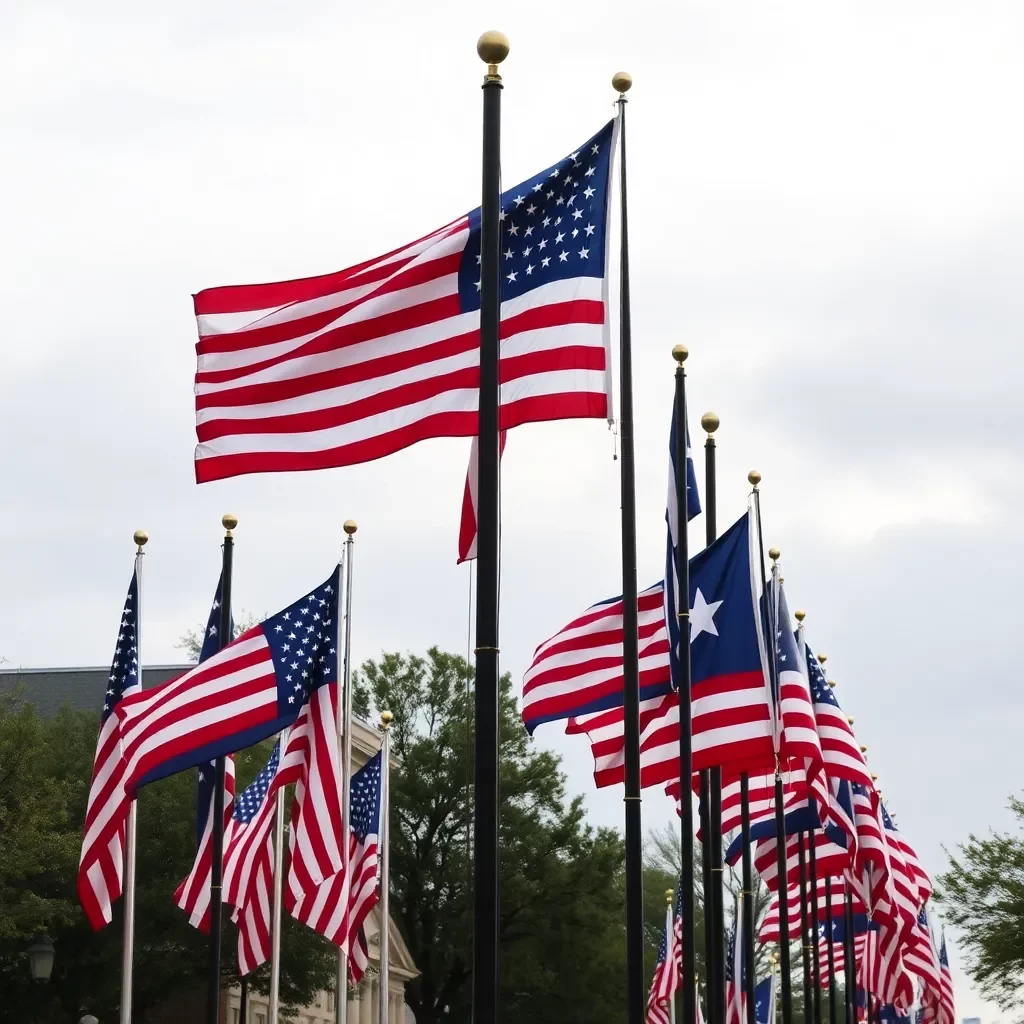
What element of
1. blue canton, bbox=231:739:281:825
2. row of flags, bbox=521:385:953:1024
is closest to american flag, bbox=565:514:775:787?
row of flags, bbox=521:385:953:1024

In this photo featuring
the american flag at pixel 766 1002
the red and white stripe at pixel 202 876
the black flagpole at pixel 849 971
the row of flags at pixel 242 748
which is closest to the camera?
the row of flags at pixel 242 748

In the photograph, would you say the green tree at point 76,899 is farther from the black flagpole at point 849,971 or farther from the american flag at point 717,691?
the american flag at point 717,691

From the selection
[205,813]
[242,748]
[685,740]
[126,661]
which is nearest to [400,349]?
[685,740]

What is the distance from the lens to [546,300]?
1292 cm

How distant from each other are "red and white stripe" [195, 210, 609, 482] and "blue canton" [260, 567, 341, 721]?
9.04m

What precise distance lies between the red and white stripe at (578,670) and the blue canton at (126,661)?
690 cm

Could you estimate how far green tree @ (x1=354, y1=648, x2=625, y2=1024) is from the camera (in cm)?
6694

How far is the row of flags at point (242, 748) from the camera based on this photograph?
20.0 metres

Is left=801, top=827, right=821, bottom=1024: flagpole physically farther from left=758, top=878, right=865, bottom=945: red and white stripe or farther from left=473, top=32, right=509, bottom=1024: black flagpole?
left=473, top=32, right=509, bottom=1024: black flagpole

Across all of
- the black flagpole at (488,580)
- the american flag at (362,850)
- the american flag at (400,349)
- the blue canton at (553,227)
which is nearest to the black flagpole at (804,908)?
the american flag at (362,850)

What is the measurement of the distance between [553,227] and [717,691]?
22.4 ft

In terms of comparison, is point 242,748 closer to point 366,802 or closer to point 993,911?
point 366,802

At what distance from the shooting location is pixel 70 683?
6125 centimetres

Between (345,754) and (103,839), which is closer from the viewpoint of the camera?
(103,839)
